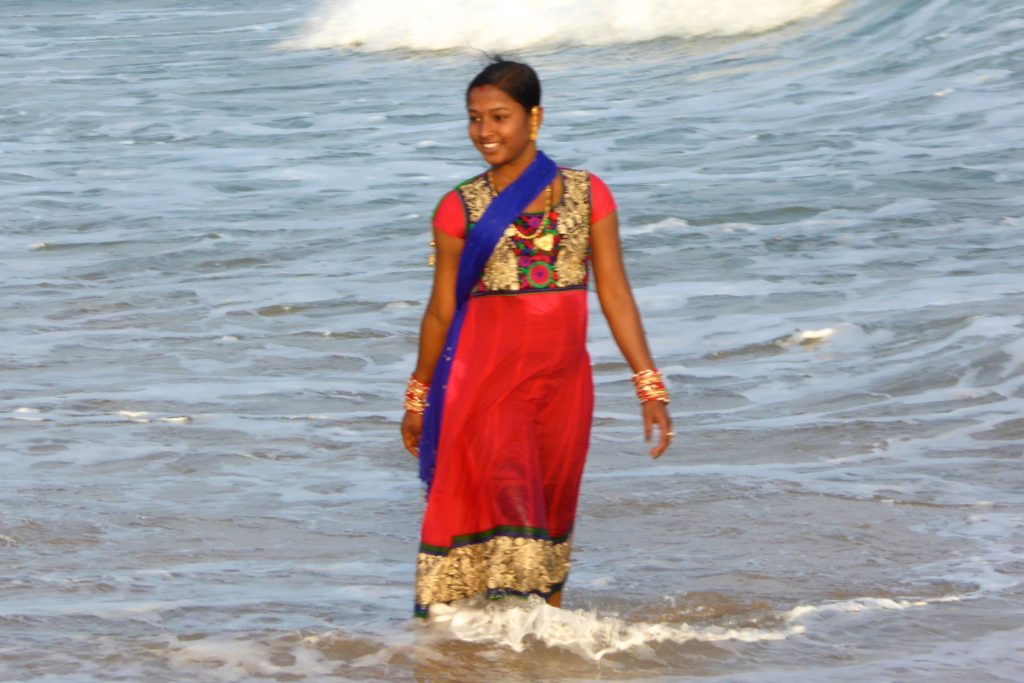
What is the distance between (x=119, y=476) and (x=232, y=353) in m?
2.13

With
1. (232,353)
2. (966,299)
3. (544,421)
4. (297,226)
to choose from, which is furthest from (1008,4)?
(544,421)

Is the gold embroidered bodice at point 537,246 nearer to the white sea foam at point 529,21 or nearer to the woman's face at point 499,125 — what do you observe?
the woman's face at point 499,125

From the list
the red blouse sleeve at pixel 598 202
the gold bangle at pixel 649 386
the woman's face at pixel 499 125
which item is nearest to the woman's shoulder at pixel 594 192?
the red blouse sleeve at pixel 598 202

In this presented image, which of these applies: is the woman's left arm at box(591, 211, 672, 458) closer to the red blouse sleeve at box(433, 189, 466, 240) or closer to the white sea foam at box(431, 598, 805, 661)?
the red blouse sleeve at box(433, 189, 466, 240)

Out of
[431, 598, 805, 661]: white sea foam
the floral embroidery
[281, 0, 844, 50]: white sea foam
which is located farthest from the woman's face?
[281, 0, 844, 50]: white sea foam

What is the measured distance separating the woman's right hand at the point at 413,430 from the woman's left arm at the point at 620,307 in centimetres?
52

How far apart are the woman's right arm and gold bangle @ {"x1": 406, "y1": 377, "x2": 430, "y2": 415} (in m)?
0.01

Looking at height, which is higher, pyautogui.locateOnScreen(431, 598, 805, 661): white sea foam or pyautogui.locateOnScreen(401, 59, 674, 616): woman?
pyautogui.locateOnScreen(401, 59, 674, 616): woman

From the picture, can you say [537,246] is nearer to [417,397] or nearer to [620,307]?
[620,307]

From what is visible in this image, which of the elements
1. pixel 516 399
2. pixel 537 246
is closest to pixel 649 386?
pixel 516 399

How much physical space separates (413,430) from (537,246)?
0.58m

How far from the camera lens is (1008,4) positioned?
Answer: 19344mm

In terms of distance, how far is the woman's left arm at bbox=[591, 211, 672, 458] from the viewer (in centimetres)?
400

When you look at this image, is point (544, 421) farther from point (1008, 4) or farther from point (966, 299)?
point (1008, 4)
